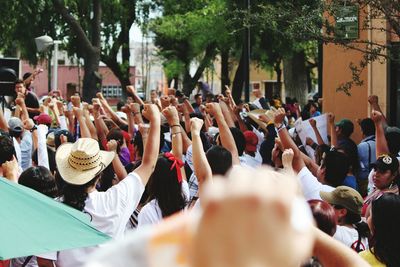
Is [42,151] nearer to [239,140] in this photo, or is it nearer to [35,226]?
[239,140]

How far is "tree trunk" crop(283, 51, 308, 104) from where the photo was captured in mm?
25734

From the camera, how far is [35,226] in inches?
115

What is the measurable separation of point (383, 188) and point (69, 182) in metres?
2.63

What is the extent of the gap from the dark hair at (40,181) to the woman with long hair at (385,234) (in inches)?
84.1

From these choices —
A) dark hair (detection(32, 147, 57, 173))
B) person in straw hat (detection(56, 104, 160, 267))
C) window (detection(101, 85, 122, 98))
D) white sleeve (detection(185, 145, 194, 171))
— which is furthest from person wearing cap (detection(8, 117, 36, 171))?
window (detection(101, 85, 122, 98))

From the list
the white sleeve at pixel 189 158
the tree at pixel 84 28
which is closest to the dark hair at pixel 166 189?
the white sleeve at pixel 189 158

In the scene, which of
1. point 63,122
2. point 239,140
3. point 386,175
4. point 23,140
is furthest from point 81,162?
point 63,122

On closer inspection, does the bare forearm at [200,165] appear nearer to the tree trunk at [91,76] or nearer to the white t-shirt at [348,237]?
the white t-shirt at [348,237]

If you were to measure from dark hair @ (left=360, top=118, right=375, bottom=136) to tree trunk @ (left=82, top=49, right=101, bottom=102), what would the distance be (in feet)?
50.5

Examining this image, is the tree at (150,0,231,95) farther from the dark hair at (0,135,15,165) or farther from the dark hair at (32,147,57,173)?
the dark hair at (0,135,15,165)

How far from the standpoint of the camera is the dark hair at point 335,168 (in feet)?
20.1

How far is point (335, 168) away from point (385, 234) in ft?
8.67

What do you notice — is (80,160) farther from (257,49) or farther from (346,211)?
(257,49)

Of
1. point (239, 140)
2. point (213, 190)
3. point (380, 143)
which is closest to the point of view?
point (213, 190)
